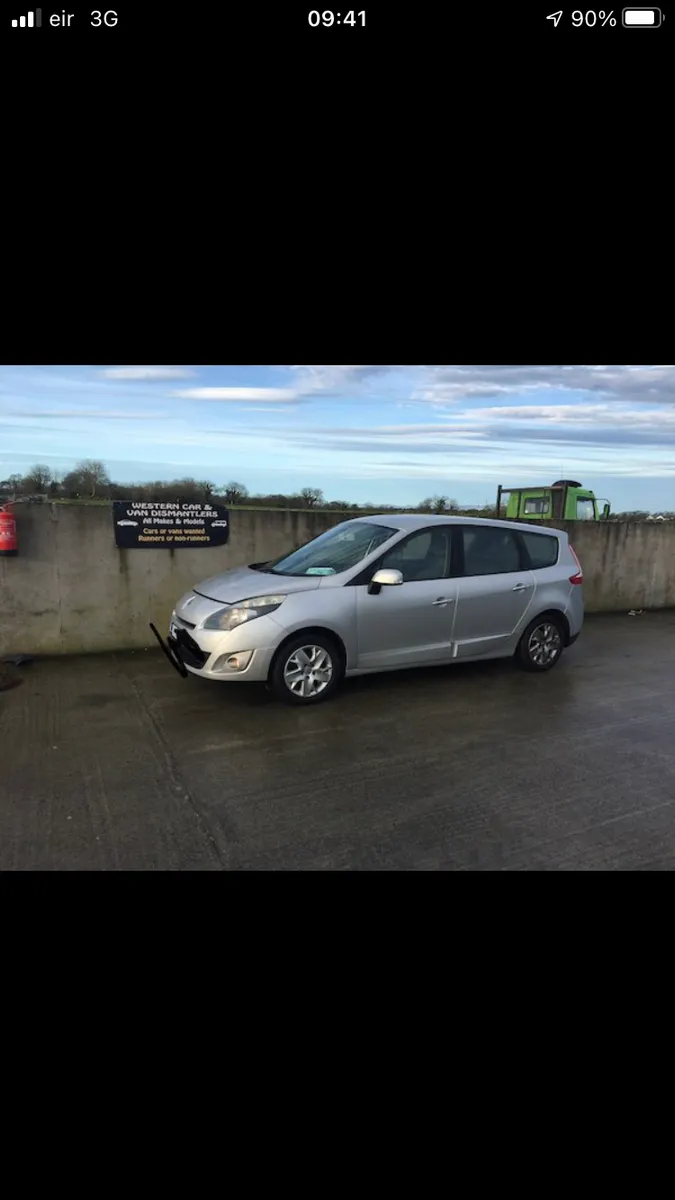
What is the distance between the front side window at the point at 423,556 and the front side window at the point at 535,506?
944 centimetres

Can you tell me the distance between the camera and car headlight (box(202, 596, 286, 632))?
4.80 metres

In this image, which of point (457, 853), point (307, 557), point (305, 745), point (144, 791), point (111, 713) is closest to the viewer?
point (457, 853)

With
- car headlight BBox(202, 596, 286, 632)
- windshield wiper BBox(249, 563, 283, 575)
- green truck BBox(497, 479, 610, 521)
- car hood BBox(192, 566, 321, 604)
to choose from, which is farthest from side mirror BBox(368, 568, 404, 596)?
green truck BBox(497, 479, 610, 521)

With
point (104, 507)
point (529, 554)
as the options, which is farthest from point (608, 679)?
point (104, 507)

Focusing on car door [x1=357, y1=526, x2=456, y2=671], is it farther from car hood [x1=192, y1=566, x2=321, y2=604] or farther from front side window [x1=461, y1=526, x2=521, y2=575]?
car hood [x1=192, y1=566, x2=321, y2=604]

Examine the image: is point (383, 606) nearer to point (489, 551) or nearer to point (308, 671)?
point (308, 671)

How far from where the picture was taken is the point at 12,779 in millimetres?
3688

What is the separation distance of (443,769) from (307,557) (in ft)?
8.22

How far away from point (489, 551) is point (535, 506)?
30.9ft

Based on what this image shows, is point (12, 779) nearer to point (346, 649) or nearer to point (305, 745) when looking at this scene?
point (305, 745)

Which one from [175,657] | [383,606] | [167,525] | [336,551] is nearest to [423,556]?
[383,606]

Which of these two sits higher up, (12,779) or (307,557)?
(307,557)

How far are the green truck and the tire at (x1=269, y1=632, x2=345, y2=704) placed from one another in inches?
375

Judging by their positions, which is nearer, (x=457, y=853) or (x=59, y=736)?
Result: (x=457, y=853)
